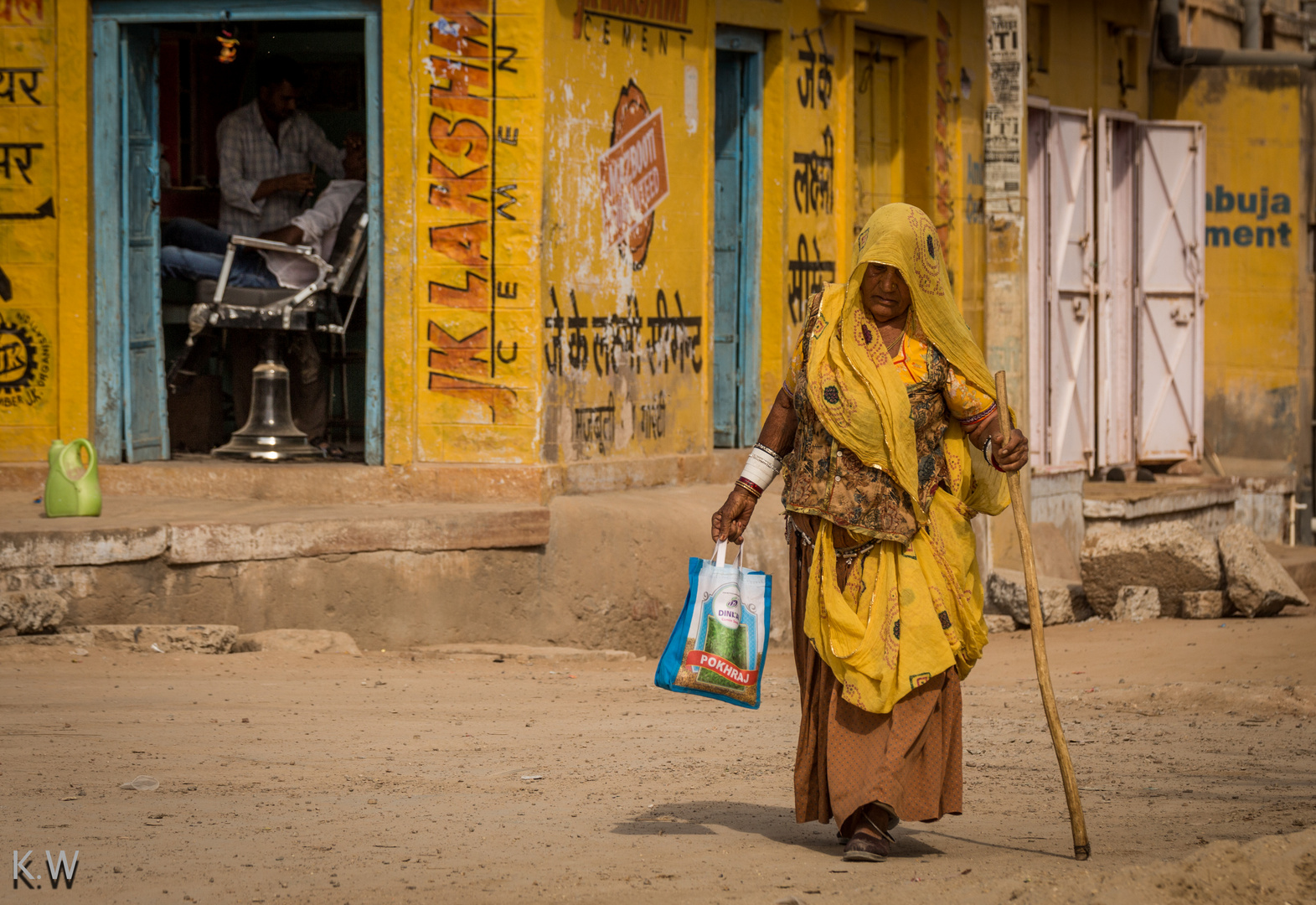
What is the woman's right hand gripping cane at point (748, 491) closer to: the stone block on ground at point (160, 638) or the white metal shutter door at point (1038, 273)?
the stone block on ground at point (160, 638)

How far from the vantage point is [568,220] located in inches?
Result: 300

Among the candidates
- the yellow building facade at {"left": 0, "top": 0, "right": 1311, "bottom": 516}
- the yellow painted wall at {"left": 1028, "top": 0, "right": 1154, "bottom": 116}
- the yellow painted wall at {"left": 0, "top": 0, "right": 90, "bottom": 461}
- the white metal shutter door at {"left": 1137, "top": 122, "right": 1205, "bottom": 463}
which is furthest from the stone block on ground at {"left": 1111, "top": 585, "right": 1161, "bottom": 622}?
the yellow painted wall at {"left": 0, "top": 0, "right": 90, "bottom": 461}

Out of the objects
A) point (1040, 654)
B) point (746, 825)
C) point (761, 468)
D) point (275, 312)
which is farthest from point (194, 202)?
point (1040, 654)

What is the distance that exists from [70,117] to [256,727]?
375cm

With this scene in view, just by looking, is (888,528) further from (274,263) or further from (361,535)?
(274,263)

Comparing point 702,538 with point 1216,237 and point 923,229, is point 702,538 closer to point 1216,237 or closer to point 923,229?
point 923,229

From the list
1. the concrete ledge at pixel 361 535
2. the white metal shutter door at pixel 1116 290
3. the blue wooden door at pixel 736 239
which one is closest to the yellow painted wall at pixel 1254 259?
the white metal shutter door at pixel 1116 290

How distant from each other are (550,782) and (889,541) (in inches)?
56.9

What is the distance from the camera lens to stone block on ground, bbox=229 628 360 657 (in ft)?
21.9

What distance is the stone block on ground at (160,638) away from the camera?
6.55 metres

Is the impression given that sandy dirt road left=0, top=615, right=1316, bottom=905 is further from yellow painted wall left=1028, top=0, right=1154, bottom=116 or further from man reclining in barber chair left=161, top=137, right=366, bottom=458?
yellow painted wall left=1028, top=0, right=1154, bottom=116

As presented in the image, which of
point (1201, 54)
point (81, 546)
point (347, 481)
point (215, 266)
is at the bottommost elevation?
point (81, 546)

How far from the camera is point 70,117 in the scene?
7715 mm

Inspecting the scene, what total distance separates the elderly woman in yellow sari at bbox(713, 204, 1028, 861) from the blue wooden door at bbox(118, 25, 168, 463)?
15.9 feet
